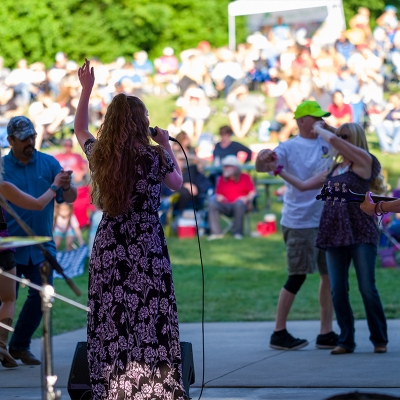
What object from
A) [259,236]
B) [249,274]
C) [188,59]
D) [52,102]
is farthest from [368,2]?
[249,274]

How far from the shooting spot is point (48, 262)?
401 cm

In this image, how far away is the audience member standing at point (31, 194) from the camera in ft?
22.1

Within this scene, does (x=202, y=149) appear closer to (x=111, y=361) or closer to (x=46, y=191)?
(x=46, y=191)

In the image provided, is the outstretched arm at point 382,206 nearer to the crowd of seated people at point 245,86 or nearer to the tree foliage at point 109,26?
the crowd of seated people at point 245,86

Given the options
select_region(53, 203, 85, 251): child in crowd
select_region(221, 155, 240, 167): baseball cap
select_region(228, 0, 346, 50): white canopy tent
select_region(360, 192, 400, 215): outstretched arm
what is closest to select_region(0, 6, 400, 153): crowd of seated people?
select_region(228, 0, 346, 50): white canopy tent

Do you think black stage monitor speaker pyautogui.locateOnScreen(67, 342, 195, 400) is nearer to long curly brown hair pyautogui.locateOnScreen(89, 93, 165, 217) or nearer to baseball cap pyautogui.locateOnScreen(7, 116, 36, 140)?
long curly brown hair pyautogui.locateOnScreen(89, 93, 165, 217)

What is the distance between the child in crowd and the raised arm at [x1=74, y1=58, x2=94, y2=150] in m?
8.53

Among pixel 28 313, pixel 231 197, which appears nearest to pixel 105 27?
pixel 231 197

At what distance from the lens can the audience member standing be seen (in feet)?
22.1

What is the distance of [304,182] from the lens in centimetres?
706

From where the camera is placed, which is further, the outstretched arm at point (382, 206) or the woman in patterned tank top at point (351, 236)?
the woman in patterned tank top at point (351, 236)

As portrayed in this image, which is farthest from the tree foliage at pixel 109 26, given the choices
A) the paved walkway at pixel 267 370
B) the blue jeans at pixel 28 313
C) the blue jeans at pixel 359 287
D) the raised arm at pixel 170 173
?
the raised arm at pixel 170 173

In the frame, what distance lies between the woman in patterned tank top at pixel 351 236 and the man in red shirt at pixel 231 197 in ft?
26.4

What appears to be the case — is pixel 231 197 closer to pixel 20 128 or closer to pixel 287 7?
pixel 20 128
